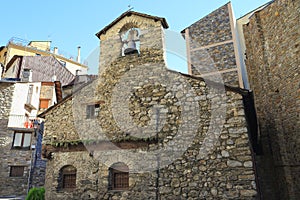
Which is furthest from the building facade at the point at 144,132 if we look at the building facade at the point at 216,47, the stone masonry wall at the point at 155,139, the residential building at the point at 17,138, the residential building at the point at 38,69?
the residential building at the point at 38,69

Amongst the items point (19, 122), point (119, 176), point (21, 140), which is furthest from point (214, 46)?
point (21, 140)

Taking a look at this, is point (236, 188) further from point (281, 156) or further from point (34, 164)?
point (34, 164)

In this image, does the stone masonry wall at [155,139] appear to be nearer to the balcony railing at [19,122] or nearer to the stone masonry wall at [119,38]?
the stone masonry wall at [119,38]

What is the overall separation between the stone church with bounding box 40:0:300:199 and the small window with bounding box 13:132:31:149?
34.5ft

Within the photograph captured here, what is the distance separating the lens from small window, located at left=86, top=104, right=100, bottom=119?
7455 millimetres

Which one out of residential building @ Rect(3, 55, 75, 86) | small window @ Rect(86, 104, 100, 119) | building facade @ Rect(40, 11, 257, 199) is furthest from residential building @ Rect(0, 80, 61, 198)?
small window @ Rect(86, 104, 100, 119)

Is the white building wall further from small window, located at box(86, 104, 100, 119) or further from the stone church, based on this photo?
small window, located at box(86, 104, 100, 119)

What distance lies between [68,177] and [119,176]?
1.70 meters

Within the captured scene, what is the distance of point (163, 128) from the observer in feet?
20.9

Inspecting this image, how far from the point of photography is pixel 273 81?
8109 mm

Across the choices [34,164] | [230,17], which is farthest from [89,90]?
[34,164]

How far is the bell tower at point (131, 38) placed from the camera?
7465 millimetres

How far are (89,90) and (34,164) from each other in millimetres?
11293

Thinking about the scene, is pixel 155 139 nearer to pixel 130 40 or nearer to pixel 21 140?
pixel 130 40
